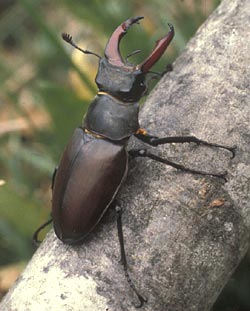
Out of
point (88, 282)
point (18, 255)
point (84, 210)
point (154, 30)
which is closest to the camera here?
point (88, 282)

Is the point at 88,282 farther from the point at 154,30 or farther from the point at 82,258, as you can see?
the point at 154,30

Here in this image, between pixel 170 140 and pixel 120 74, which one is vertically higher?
pixel 120 74

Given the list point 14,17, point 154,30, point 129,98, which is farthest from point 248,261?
point 14,17

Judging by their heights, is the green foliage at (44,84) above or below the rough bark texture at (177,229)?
below

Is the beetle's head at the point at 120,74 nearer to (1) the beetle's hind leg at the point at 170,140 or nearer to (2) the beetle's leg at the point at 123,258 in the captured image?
(1) the beetle's hind leg at the point at 170,140

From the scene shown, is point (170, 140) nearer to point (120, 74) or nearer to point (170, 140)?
point (170, 140)

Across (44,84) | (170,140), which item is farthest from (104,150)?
(44,84)

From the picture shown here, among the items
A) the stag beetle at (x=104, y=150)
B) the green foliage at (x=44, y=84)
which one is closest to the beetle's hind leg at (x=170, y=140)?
the stag beetle at (x=104, y=150)
